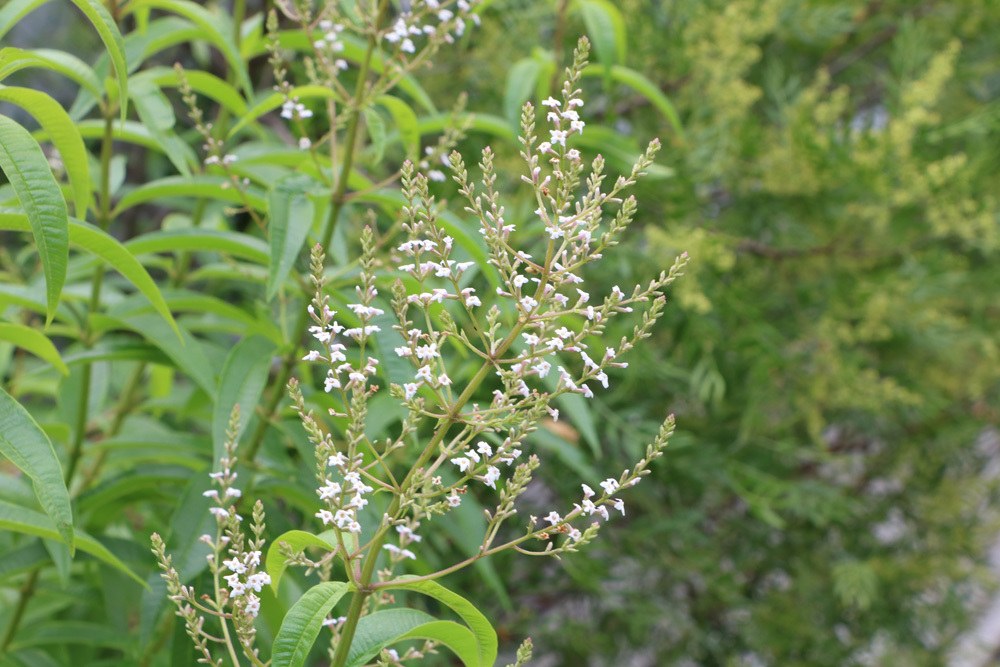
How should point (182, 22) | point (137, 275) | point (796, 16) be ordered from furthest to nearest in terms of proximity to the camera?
point (796, 16), point (182, 22), point (137, 275)

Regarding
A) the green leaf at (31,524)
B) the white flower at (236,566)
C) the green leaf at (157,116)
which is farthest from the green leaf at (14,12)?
the white flower at (236,566)

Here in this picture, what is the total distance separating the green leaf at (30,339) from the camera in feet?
2.67

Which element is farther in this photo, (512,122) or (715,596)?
(715,596)

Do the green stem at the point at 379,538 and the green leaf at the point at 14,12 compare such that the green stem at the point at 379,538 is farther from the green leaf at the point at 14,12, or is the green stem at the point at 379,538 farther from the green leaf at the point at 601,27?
the green leaf at the point at 601,27

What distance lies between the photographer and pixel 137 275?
0.78 metres

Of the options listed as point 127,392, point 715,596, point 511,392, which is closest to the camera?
point 511,392

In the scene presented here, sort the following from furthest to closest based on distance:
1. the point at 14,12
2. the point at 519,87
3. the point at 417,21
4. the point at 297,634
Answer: the point at 519,87
the point at 417,21
the point at 14,12
the point at 297,634

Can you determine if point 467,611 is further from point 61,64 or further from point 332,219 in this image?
point 61,64

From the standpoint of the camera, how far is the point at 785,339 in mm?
1945

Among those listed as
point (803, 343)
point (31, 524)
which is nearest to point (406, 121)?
point (31, 524)

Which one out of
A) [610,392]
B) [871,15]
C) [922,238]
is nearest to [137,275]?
[610,392]

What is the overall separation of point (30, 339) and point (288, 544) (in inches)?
13.5

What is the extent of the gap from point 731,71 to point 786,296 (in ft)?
1.77

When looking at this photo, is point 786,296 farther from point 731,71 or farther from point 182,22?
point 182,22
